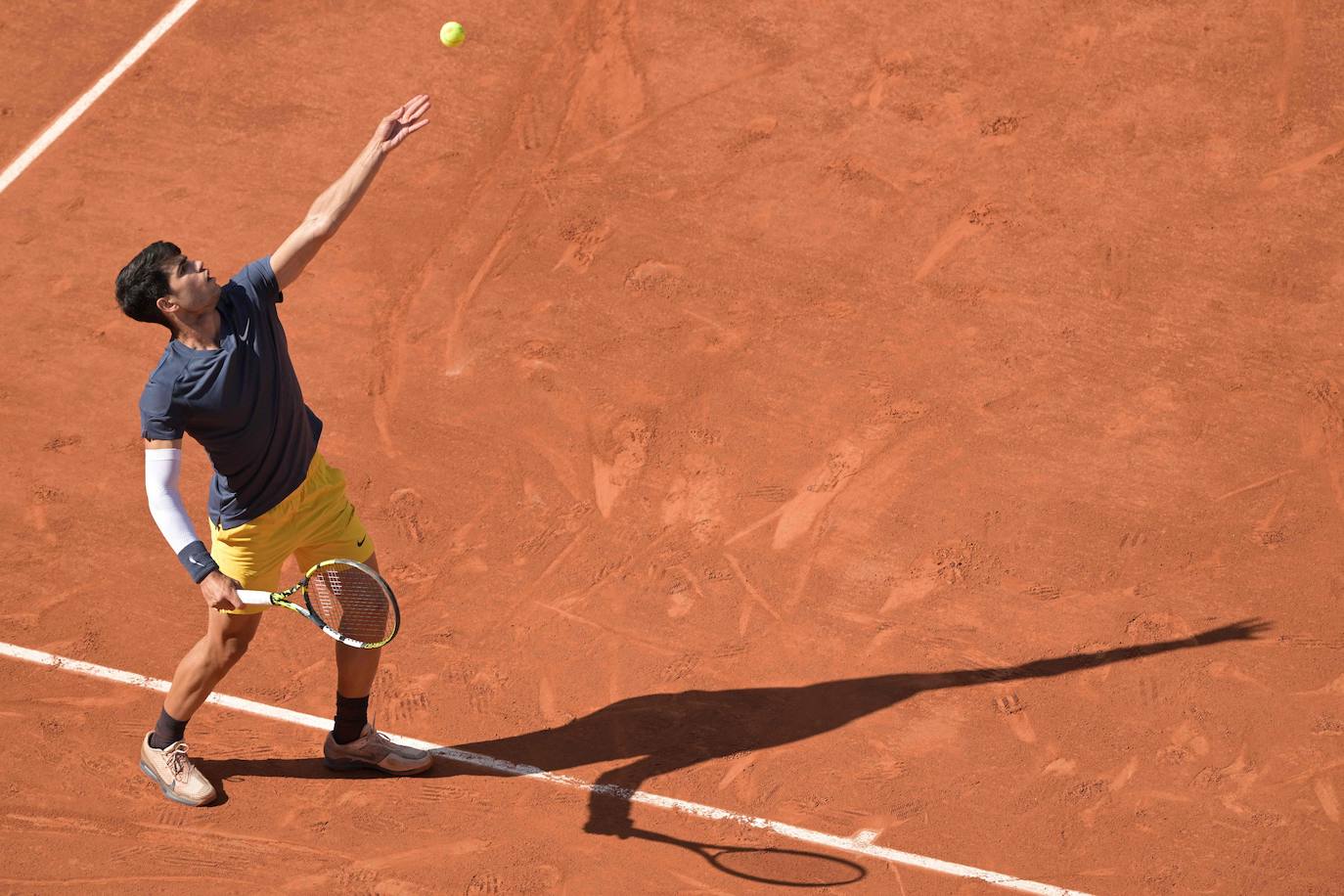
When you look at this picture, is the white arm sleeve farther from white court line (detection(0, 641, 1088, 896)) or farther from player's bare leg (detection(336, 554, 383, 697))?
white court line (detection(0, 641, 1088, 896))

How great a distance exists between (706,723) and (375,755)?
4.90 feet

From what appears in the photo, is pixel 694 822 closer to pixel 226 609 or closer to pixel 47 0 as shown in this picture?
pixel 226 609

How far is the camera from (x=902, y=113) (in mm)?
9398

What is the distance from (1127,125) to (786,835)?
18.1ft

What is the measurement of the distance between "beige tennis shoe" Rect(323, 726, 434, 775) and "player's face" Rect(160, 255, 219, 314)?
6.79 feet

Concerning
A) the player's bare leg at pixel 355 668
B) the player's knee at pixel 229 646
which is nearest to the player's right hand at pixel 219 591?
the player's knee at pixel 229 646

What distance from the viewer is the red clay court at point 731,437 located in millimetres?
6176


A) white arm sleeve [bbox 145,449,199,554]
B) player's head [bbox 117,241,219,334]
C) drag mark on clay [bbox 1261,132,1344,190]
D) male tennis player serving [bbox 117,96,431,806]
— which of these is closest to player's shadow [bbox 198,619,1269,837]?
male tennis player serving [bbox 117,96,431,806]

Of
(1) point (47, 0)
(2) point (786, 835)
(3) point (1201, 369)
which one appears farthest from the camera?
(1) point (47, 0)

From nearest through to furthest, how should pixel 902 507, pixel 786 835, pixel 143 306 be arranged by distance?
pixel 143 306, pixel 786 835, pixel 902 507

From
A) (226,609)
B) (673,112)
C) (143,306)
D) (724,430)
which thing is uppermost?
(143,306)

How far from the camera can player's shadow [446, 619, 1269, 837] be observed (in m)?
6.37

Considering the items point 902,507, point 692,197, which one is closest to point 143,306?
point 902,507

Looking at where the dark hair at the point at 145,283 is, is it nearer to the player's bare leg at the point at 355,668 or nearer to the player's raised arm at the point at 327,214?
the player's raised arm at the point at 327,214
